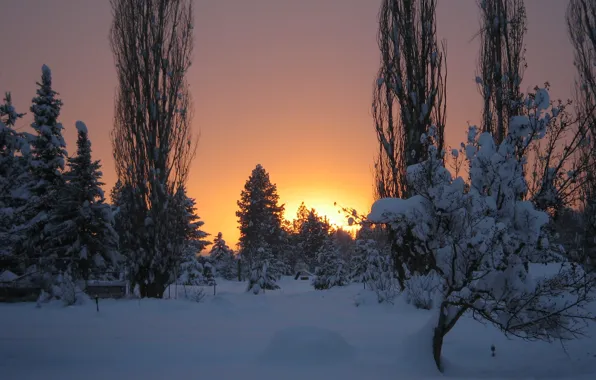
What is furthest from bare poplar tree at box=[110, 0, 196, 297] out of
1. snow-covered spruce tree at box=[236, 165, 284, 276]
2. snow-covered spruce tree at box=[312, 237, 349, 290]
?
snow-covered spruce tree at box=[236, 165, 284, 276]

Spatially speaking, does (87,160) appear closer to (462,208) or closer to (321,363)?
(321,363)

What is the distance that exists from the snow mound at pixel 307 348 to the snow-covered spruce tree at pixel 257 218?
3620 cm

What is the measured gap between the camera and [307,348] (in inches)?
247

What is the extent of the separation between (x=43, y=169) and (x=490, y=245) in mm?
21236

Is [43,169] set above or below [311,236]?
above

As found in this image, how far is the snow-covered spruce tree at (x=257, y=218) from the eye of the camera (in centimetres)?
4356

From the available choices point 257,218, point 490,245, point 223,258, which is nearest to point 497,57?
point 490,245

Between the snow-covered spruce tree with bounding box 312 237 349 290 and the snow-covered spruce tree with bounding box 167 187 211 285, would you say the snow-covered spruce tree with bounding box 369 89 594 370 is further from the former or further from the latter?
the snow-covered spruce tree with bounding box 312 237 349 290

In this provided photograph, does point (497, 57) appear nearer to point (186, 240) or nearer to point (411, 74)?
point (411, 74)

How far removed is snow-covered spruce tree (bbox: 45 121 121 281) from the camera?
2014 cm

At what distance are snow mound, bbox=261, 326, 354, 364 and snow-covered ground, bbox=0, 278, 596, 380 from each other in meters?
0.01

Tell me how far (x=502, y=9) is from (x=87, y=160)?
60.0 feet

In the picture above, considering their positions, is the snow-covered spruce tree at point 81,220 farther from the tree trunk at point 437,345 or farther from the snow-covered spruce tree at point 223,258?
the snow-covered spruce tree at point 223,258

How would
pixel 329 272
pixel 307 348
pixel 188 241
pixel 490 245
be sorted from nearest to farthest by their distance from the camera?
1. pixel 490 245
2. pixel 307 348
3. pixel 329 272
4. pixel 188 241
